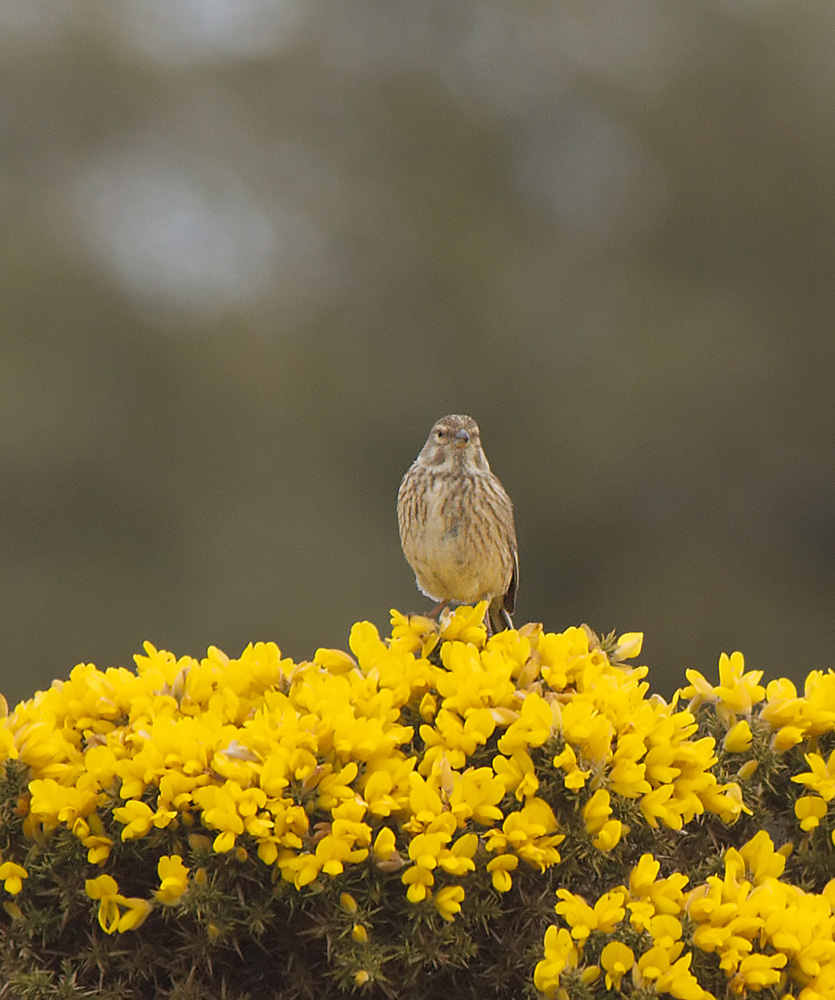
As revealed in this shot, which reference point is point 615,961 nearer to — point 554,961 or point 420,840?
point 554,961

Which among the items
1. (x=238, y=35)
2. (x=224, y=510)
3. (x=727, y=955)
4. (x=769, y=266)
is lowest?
(x=727, y=955)

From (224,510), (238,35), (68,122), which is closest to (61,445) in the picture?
(224,510)

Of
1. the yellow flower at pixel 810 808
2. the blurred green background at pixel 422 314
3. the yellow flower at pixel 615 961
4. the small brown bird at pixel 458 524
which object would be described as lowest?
the yellow flower at pixel 615 961

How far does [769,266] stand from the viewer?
80.5 ft

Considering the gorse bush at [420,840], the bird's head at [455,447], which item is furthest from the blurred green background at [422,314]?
the gorse bush at [420,840]

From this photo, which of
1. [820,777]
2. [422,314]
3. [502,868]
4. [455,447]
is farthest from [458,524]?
[422,314]

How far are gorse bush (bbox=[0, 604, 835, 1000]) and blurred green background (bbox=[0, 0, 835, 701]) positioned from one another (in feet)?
57.2

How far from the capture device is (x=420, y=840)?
3.54 m

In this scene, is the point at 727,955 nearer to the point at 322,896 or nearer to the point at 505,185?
the point at 322,896

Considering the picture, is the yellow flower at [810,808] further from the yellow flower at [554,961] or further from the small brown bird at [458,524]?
the small brown bird at [458,524]

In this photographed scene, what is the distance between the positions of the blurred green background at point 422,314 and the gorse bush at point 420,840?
1744cm

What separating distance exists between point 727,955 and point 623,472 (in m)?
20.5

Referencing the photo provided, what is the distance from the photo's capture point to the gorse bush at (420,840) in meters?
3.53

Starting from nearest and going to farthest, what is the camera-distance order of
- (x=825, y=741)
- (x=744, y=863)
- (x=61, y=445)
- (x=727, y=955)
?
(x=727, y=955) < (x=744, y=863) < (x=825, y=741) < (x=61, y=445)
